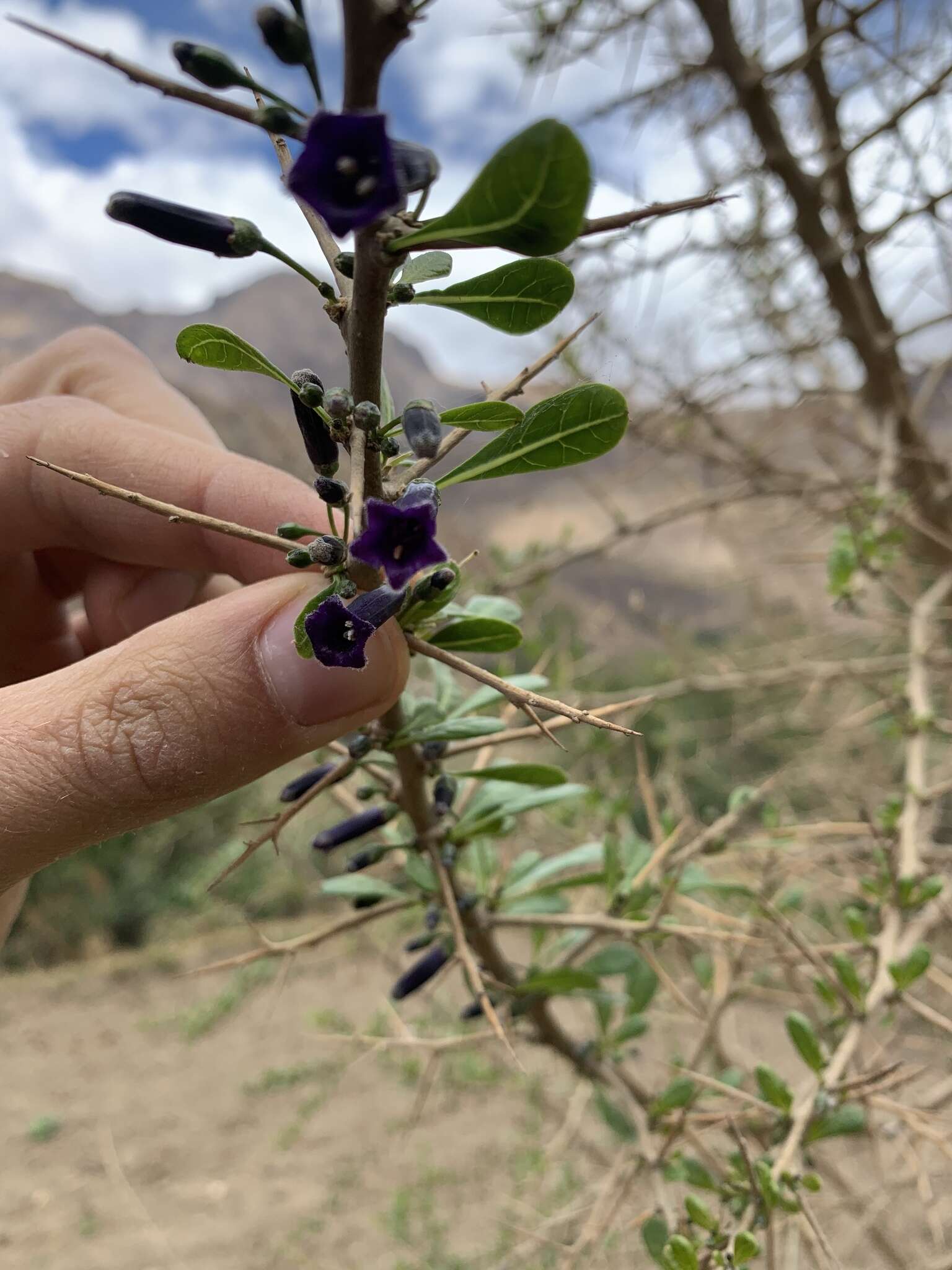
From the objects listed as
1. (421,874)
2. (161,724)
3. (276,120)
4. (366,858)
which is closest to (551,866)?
(421,874)

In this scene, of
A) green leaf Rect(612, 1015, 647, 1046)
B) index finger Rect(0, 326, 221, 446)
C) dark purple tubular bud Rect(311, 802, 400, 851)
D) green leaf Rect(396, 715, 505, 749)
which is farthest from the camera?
index finger Rect(0, 326, 221, 446)

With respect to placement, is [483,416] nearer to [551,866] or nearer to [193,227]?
[193,227]

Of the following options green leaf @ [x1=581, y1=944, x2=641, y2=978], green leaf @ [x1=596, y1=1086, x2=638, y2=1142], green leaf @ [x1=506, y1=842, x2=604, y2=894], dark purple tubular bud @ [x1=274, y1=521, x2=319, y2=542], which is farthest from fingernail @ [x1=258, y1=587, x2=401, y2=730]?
green leaf @ [x1=596, y1=1086, x2=638, y2=1142]

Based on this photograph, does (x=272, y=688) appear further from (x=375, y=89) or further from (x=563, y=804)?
(x=563, y=804)

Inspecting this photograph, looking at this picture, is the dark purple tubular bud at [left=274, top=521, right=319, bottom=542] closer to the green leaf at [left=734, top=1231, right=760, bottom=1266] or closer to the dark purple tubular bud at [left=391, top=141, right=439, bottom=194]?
the dark purple tubular bud at [left=391, top=141, right=439, bottom=194]

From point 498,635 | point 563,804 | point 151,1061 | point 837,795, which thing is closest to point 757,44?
point 563,804

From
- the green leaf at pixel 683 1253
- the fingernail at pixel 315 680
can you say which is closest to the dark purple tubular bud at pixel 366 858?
the fingernail at pixel 315 680
